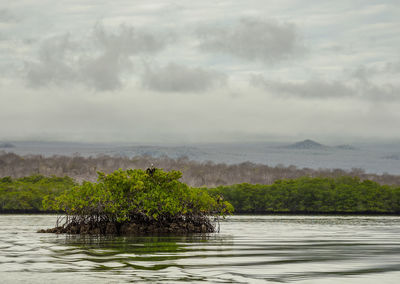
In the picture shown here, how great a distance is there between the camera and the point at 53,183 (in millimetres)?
148000

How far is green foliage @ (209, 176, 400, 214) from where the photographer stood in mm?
117625

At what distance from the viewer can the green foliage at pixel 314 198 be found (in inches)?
4631

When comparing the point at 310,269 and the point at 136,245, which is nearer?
the point at 310,269

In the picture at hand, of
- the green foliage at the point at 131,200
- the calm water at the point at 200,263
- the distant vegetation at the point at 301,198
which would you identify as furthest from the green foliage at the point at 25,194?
the calm water at the point at 200,263

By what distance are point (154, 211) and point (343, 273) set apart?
22327mm

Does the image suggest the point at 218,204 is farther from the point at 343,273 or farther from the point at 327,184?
the point at 327,184

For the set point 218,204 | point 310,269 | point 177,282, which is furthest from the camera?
point 218,204

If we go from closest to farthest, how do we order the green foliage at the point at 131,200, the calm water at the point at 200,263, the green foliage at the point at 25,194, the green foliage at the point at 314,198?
the calm water at the point at 200,263 → the green foliage at the point at 131,200 → the green foliage at the point at 314,198 → the green foliage at the point at 25,194

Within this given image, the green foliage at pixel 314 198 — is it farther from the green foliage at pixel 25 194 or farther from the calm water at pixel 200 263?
the calm water at pixel 200 263

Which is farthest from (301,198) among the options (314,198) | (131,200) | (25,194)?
(131,200)

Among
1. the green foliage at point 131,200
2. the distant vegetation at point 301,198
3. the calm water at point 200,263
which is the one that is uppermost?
the distant vegetation at point 301,198

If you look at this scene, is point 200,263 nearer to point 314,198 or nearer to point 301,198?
point 301,198

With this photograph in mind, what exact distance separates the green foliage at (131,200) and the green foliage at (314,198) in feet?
243

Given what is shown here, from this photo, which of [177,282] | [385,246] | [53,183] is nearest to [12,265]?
[177,282]
